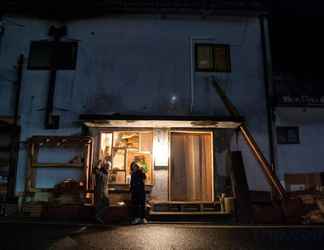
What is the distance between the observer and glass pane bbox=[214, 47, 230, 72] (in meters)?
13.7

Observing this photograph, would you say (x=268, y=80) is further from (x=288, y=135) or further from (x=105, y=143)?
(x=105, y=143)

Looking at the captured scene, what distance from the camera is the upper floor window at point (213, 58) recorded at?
1371 cm

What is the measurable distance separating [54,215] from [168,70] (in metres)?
7.74

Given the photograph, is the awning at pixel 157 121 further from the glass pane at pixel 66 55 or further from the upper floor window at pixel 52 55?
the upper floor window at pixel 52 55

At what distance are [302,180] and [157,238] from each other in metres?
8.83

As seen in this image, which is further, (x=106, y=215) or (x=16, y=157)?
(x=16, y=157)

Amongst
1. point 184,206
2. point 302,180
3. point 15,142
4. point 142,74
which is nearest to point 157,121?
point 142,74

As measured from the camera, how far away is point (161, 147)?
12742 millimetres

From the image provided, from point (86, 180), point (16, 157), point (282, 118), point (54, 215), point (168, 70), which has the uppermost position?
point (168, 70)

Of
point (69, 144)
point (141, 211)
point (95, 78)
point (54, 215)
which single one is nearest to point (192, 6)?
point (95, 78)

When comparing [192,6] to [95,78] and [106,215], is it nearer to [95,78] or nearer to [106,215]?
[95,78]

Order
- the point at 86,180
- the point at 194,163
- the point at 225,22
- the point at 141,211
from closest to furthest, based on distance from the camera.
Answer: the point at 141,211
the point at 86,180
the point at 194,163
the point at 225,22

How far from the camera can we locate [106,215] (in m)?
9.66

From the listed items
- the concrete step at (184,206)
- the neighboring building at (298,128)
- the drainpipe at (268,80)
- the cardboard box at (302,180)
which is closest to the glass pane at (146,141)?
the concrete step at (184,206)
